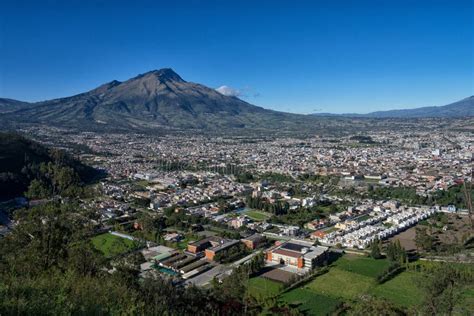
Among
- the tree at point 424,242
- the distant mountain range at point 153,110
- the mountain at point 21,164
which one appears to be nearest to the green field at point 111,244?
the mountain at point 21,164

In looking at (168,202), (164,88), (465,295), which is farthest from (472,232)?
(164,88)

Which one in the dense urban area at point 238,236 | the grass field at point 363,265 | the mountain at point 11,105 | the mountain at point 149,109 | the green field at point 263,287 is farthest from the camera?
the mountain at point 11,105

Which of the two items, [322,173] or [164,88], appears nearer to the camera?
[322,173]

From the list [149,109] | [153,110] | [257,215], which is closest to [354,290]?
[257,215]

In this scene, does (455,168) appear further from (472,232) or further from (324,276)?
(324,276)

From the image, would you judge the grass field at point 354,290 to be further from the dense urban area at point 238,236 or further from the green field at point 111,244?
the green field at point 111,244
